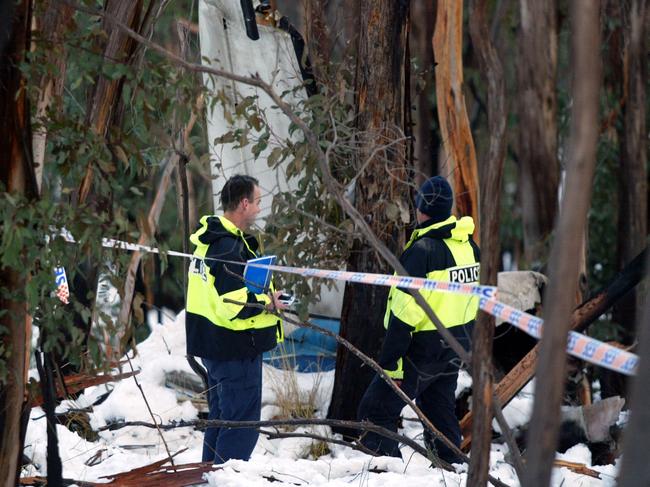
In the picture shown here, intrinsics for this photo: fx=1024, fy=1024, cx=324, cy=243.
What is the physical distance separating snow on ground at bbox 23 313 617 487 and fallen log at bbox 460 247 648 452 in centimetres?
46

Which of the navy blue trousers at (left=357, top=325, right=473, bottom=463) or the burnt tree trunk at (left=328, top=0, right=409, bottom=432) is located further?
the burnt tree trunk at (left=328, top=0, right=409, bottom=432)

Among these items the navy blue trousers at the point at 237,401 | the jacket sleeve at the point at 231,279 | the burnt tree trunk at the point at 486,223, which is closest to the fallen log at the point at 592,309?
the navy blue trousers at the point at 237,401

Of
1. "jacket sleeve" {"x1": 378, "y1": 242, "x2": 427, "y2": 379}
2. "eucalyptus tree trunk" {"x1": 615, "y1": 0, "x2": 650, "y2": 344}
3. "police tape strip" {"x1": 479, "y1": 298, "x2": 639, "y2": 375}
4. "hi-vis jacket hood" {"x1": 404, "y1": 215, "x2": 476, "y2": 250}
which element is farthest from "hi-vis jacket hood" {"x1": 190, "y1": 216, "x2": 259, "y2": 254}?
"eucalyptus tree trunk" {"x1": 615, "y1": 0, "x2": 650, "y2": 344}

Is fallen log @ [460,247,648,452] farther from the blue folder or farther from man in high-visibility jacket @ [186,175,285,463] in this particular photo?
the blue folder

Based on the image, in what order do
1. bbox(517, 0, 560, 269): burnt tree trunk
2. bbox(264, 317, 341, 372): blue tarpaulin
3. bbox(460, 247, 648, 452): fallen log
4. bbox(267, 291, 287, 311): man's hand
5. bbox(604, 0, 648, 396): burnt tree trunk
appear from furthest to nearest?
bbox(517, 0, 560, 269): burnt tree trunk, bbox(604, 0, 648, 396): burnt tree trunk, bbox(264, 317, 341, 372): blue tarpaulin, bbox(460, 247, 648, 452): fallen log, bbox(267, 291, 287, 311): man's hand

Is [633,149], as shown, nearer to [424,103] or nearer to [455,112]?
[424,103]

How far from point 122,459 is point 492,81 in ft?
13.3

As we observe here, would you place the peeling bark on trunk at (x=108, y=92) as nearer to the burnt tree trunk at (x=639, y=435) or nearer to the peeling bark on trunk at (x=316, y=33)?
the peeling bark on trunk at (x=316, y=33)

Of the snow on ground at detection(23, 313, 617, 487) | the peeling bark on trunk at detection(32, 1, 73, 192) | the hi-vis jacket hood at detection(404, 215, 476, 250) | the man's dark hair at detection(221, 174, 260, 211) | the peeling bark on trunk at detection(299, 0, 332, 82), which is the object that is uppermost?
the peeling bark on trunk at detection(299, 0, 332, 82)

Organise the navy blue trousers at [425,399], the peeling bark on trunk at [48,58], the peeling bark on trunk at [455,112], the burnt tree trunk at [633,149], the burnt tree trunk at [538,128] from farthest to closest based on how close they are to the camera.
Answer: the burnt tree trunk at [538,128] → the burnt tree trunk at [633,149] → the peeling bark on trunk at [455,112] → the navy blue trousers at [425,399] → the peeling bark on trunk at [48,58]

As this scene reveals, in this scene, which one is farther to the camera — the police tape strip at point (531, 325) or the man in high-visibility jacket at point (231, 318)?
the man in high-visibility jacket at point (231, 318)

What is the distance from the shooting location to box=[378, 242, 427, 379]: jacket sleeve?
593 cm

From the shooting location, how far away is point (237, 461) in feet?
17.6

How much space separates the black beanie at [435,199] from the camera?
6023 mm
